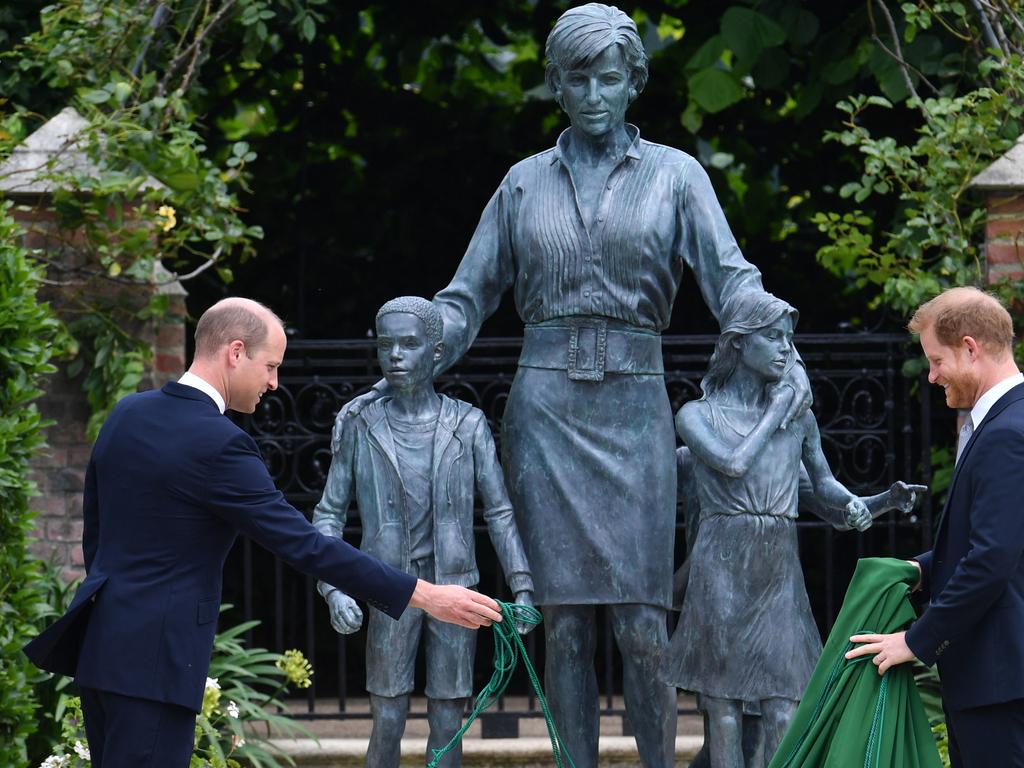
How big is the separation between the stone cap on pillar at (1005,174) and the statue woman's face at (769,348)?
253 cm

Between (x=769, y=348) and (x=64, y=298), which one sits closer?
(x=769, y=348)

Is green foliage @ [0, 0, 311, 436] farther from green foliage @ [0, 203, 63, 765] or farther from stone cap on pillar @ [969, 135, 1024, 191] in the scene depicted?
stone cap on pillar @ [969, 135, 1024, 191]

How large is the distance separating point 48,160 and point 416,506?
2.97 m

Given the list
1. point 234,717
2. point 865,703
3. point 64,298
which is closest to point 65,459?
point 64,298

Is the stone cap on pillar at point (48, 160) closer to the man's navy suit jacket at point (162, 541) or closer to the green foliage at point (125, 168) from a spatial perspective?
the green foliage at point (125, 168)

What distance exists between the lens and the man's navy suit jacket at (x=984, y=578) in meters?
3.72

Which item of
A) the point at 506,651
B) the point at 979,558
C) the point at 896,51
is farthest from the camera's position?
the point at 896,51

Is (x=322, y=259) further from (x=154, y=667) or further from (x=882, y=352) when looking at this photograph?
(x=154, y=667)

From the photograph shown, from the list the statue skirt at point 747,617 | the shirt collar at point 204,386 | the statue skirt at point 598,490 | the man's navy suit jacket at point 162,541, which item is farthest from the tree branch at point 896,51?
the man's navy suit jacket at point 162,541

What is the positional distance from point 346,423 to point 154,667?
1.09 meters

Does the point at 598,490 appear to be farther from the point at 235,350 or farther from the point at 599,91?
the point at 235,350

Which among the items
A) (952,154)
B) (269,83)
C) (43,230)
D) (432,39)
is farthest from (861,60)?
(43,230)

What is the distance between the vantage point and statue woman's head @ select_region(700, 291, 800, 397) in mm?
4582

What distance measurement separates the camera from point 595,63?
4699 millimetres
